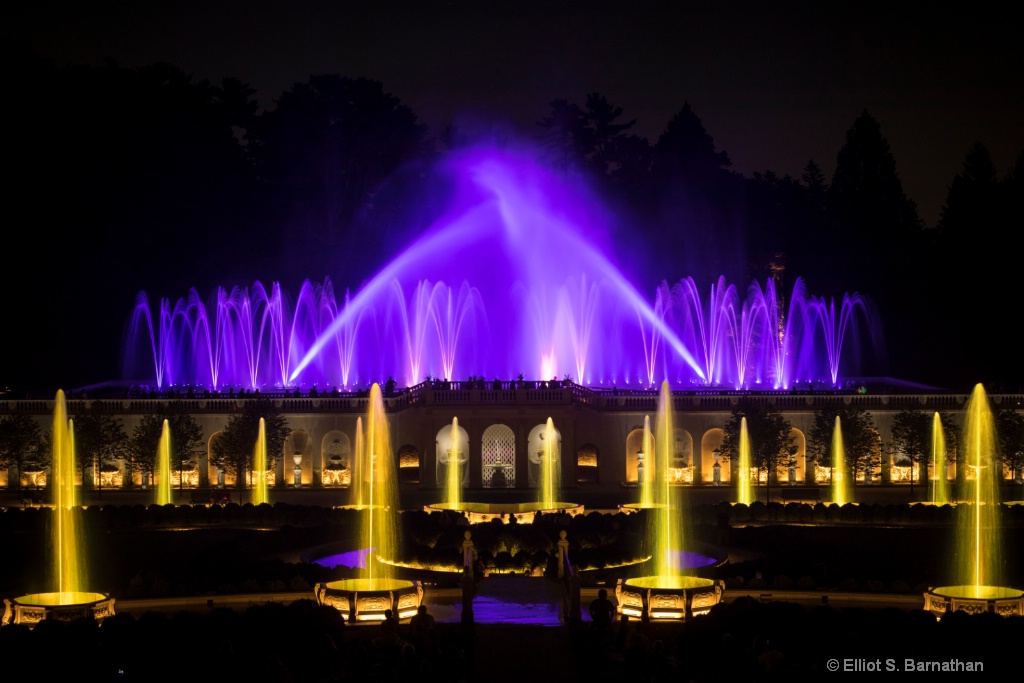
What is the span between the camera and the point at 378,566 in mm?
36812

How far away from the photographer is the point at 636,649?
80.0 ft

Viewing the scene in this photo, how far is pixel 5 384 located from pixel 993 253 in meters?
54.6

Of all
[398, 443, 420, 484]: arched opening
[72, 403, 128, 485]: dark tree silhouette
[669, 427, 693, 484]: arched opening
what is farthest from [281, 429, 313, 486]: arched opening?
[669, 427, 693, 484]: arched opening

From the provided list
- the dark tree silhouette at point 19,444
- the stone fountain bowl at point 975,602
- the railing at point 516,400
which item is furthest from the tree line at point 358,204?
the stone fountain bowl at point 975,602

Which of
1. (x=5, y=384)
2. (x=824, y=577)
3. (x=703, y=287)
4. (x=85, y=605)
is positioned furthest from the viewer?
(x=703, y=287)

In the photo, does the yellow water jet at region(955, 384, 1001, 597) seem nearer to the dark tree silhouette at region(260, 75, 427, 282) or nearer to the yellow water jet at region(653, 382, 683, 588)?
the yellow water jet at region(653, 382, 683, 588)

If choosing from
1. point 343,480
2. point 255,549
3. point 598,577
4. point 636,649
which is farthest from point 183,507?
point 636,649

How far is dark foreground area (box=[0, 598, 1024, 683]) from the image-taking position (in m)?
23.4

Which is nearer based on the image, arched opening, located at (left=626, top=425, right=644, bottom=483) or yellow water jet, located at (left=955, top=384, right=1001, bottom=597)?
yellow water jet, located at (left=955, top=384, right=1001, bottom=597)

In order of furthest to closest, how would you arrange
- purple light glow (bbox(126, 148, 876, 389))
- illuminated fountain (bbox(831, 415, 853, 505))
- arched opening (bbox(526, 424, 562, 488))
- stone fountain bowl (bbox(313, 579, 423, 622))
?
purple light glow (bbox(126, 148, 876, 389)) < arched opening (bbox(526, 424, 562, 488)) < illuminated fountain (bbox(831, 415, 853, 505)) < stone fountain bowl (bbox(313, 579, 423, 622))

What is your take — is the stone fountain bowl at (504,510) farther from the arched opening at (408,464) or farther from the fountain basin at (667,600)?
the arched opening at (408,464)

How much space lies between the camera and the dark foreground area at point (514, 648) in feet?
76.6

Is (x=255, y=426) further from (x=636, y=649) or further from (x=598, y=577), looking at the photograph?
(x=636, y=649)

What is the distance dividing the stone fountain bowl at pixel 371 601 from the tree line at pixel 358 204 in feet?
167
